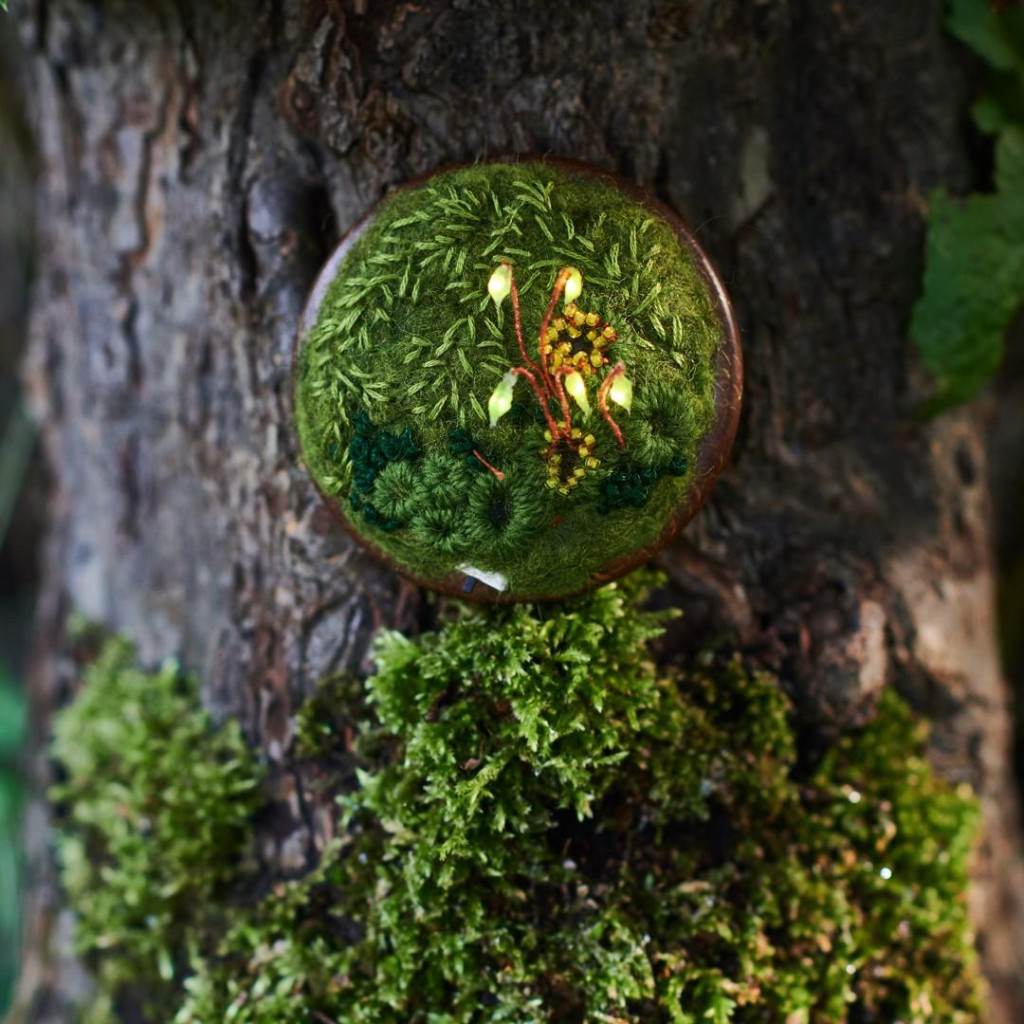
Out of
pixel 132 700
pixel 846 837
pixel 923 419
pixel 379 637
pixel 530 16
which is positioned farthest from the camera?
pixel 132 700

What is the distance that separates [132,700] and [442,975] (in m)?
1.02

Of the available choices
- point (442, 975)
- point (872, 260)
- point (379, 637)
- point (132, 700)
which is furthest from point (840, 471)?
point (132, 700)

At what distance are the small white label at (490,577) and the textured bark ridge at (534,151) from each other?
0.25 metres

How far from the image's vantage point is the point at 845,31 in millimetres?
1874

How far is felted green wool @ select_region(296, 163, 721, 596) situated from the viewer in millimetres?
1472

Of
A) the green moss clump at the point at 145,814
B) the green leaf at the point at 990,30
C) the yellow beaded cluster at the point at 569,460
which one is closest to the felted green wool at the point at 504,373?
A: the yellow beaded cluster at the point at 569,460

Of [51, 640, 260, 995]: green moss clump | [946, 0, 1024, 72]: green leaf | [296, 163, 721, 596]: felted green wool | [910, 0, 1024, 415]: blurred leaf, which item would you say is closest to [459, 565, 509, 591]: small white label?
[296, 163, 721, 596]: felted green wool

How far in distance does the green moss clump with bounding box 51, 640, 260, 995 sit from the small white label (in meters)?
0.75

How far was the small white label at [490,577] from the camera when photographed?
1509 millimetres

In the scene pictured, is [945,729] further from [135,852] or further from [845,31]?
[135,852]

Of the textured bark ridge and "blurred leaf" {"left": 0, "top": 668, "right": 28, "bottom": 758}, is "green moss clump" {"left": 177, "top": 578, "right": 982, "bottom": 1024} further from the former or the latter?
"blurred leaf" {"left": 0, "top": 668, "right": 28, "bottom": 758}

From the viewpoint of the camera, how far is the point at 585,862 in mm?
1684

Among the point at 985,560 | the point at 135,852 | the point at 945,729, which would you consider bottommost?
the point at 135,852

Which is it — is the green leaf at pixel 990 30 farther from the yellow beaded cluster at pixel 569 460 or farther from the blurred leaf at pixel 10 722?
the blurred leaf at pixel 10 722
